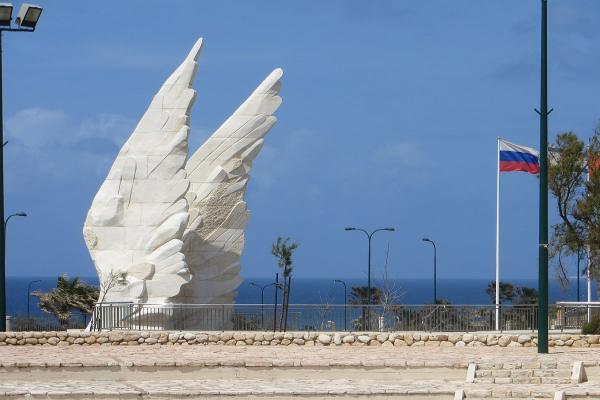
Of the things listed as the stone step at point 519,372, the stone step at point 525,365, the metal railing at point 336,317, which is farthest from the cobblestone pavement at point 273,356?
the metal railing at point 336,317

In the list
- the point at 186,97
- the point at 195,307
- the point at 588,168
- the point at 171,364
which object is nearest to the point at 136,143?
the point at 186,97

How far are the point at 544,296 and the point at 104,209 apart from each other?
17.9 metres

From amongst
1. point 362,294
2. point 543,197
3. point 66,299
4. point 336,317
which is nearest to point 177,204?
point 66,299

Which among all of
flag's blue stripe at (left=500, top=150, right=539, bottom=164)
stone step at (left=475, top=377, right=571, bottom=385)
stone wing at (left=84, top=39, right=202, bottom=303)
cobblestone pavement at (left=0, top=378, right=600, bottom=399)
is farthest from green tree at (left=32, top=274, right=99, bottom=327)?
stone step at (left=475, top=377, right=571, bottom=385)

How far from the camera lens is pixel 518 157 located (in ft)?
125

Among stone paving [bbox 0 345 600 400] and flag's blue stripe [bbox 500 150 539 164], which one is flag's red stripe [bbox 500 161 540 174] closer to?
flag's blue stripe [bbox 500 150 539 164]

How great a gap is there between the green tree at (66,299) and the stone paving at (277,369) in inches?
556

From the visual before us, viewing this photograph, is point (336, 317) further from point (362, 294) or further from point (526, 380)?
point (362, 294)

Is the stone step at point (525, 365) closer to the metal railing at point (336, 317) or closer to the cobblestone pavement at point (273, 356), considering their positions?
the cobblestone pavement at point (273, 356)

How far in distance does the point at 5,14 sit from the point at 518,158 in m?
17.8

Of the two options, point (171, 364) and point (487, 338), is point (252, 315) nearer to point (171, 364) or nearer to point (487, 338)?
point (487, 338)

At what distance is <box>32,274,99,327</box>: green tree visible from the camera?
4178 centimetres

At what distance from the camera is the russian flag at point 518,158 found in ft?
124

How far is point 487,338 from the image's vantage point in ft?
92.6
